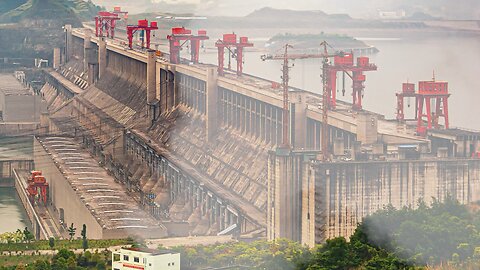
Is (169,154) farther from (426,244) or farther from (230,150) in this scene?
(426,244)

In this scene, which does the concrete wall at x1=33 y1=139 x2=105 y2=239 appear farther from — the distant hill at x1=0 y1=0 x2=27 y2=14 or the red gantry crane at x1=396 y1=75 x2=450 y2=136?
the distant hill at x1=0 y1=0 x2=27 y2=14

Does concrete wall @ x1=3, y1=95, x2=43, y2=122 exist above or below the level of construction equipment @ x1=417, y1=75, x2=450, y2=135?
below

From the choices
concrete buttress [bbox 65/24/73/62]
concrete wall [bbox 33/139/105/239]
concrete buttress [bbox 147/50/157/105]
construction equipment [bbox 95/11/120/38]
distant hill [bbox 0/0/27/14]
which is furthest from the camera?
distant hill [bbox 0/0/27/14]

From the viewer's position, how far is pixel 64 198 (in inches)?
1363

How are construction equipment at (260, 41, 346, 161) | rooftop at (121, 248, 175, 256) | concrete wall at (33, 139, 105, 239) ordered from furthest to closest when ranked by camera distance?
concrete wall at (33, 139, 105, 239) < construction equipment at (260, 41, 346, 161) < rooftop at (121, 248, 175, 256)

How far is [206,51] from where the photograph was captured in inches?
2136

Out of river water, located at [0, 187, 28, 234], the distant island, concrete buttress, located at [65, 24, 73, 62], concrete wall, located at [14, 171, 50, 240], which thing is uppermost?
the distant island

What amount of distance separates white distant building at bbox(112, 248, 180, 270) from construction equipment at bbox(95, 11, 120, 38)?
115 ft

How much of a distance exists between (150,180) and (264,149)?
405 cm

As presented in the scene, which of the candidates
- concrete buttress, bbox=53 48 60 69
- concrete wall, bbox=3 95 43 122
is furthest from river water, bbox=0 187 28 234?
concrete buttress, bbox=53 48 60 69

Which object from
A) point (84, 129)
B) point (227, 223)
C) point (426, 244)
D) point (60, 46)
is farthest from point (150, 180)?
point (60, 46)

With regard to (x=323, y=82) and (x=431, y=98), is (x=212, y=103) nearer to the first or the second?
(x=323, y=82)

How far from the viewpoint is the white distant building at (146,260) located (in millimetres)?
22109

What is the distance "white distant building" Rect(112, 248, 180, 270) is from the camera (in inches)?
870
